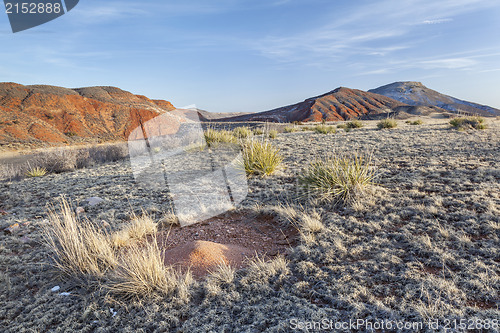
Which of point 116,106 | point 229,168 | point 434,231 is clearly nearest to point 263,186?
point 229,168

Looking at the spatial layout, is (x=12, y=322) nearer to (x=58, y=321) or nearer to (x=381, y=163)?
(x=58, y=321)

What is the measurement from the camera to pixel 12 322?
8.31ft

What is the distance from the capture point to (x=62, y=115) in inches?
977

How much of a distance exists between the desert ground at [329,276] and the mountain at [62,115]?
20415 millimetres

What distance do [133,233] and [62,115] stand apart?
2661cm

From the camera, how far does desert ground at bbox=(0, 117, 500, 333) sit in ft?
7.22

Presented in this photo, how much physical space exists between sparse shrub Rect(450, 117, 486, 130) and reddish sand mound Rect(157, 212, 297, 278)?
13.1 meters

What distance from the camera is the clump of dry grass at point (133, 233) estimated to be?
12.6 ft

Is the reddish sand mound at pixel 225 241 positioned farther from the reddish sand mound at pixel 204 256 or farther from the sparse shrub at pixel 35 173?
the sparse shrub at pixel 35 173

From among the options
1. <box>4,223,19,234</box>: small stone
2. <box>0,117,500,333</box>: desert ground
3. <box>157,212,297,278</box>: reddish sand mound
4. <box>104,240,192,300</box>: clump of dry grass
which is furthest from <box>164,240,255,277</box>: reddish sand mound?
<box>4,223,19,234</box>: small stone

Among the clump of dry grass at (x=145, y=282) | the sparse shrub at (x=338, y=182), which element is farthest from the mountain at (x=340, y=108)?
the clump of dry grass at (x=145, y=282)

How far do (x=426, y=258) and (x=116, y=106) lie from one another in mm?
30604

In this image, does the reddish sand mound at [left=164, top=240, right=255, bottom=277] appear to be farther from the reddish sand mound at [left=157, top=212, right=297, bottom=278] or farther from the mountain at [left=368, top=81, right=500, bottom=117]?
the mountain at [left=368, top=81, right=500, bottom=117]

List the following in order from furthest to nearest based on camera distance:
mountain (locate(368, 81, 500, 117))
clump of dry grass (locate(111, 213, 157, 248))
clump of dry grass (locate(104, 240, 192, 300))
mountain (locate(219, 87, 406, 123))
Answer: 1. mountain (locate(368, 81, 500, 117))
2. mountain (locate(219, 87, 406, 123))
3. clump of dry grass (locate(111, 213, 157, 248))
4. clump of dry grass (locate(104, 240, 192, 300))
